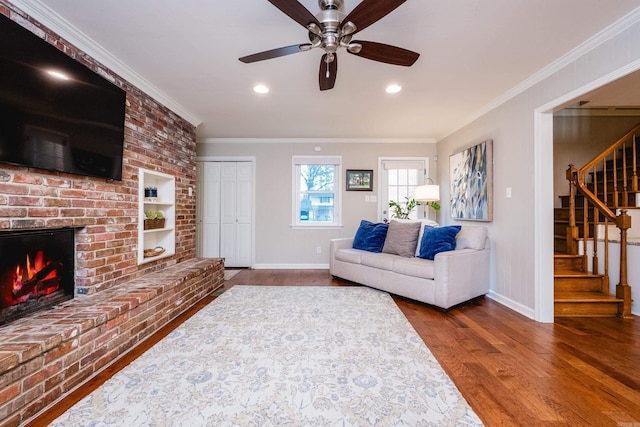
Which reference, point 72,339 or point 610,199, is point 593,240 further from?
point 72,339

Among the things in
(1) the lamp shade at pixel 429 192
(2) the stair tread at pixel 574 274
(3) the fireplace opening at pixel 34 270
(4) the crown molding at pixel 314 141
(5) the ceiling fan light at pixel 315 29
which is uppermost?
(4) the crown molding at pixel 314 141

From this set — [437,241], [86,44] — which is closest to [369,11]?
[86,44]

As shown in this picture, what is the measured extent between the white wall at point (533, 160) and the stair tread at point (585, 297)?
230 millimetres

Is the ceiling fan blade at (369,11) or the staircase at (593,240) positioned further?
the staircase at (593,240)

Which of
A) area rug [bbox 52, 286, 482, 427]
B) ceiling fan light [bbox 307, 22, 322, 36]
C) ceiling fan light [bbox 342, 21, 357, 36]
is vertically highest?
ceiling fan light [bbox 307, 22, 322, 36]

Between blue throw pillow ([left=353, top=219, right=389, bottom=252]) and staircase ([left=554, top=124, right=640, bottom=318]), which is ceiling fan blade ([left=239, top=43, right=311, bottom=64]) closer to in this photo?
blue throw pillow ([left=353, top=219, right=389, bottom=252])

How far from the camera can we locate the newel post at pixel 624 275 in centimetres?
258

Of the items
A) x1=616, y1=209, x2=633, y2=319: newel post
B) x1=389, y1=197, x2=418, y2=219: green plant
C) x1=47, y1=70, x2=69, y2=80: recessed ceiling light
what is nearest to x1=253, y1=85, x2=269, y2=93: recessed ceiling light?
x1=47, y1=70, x2=69, y2=80: recessed ceiling light

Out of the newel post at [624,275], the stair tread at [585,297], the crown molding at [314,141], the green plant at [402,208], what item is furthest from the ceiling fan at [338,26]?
the green plant at [402,208]

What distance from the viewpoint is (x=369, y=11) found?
4.57 feet

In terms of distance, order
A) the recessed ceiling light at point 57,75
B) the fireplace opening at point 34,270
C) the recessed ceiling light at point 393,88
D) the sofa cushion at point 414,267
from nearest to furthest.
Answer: the fireplace opening at point 34,270 → the recessed ceiling light at point 57,75 → the recessed ceiling light at point 393,88 → the sofa cushion at point 414,267

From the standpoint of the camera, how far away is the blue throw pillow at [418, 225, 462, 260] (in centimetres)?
309

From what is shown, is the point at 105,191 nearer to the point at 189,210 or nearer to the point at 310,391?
the point at 189,210

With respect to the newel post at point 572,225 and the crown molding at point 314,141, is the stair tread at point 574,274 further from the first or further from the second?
the crown molding at point 314,141
